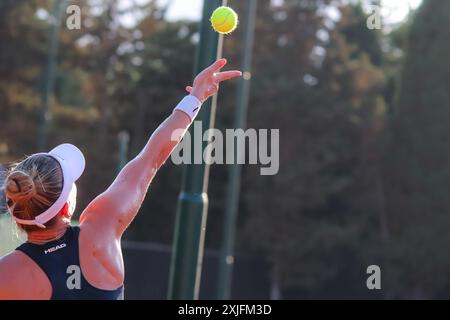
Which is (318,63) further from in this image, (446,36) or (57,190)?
(57,190)

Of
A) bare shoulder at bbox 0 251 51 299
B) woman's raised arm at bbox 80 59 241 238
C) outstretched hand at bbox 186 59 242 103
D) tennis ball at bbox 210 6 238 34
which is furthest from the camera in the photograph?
tennis ball at bbox 210 6 238 34

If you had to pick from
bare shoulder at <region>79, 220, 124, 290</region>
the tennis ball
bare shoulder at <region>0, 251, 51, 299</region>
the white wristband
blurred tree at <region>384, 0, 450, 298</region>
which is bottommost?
bare shoulder at <region>0, 251, 51, 299</region>

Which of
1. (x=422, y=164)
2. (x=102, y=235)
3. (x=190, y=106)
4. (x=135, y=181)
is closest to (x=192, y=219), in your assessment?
(x=190, y=106)

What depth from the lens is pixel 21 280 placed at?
260cm

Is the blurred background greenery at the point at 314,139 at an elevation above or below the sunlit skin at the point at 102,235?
above

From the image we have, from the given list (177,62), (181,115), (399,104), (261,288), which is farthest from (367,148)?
(181,115)

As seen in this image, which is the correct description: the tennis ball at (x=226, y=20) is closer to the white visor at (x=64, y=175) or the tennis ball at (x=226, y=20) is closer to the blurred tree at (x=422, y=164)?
the white visor at (x=64, y=175)

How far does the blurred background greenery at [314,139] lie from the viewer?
21091 millimetres

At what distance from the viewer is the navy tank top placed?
8.63ft

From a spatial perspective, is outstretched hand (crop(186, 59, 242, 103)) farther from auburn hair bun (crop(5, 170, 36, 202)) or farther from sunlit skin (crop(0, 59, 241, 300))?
auburn hair bun (crop(5, 170, 36, 202))

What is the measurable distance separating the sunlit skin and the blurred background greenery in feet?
56.5

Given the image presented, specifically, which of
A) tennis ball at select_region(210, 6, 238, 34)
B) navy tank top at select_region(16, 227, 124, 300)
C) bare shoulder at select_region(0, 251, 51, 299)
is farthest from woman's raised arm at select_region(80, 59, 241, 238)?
tennis ball at select_region(210, 6, 238, 34)

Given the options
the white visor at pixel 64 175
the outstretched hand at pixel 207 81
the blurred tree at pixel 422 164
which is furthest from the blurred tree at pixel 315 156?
the white visor at pixel 64 175

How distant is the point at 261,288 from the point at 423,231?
440 cm
